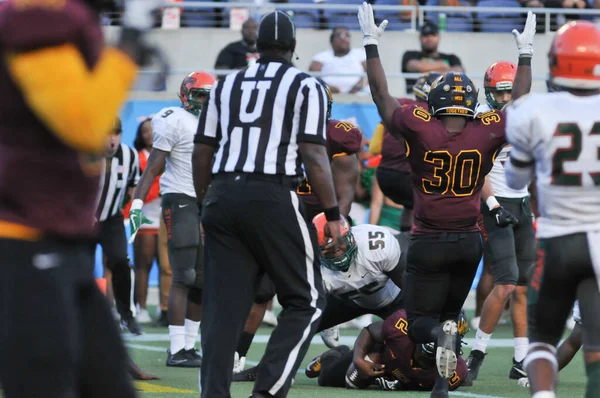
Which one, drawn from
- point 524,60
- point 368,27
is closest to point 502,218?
point 524,60

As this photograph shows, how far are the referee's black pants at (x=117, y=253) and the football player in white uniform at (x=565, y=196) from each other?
3849 mm

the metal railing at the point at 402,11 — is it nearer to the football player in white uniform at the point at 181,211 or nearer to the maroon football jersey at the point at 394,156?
the maroon football jersey at the point at 394,156

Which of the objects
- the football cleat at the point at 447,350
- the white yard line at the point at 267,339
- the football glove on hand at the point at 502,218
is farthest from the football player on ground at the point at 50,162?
the white yard line at the point at 267,339

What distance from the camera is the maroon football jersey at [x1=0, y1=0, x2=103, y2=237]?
285cm

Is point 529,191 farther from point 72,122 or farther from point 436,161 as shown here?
point 72,122

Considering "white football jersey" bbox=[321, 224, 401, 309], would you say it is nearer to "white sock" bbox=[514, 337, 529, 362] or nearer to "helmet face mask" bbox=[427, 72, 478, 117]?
"white sock" bbox=[514, 337, 529, 362]

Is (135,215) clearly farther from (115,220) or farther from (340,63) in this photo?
(340,63)

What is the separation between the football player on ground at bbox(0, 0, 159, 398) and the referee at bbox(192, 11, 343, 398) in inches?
78.4

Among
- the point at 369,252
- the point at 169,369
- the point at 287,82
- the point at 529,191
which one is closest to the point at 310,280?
A: the point at 287,82

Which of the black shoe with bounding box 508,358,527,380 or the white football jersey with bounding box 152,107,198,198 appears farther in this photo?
the white football jersey with bounding box 152,107,198,198

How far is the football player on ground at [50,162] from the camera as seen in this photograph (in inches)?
111

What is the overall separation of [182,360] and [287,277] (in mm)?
3029

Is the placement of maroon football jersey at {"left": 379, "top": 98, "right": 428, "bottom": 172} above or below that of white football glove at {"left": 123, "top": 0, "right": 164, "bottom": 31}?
below

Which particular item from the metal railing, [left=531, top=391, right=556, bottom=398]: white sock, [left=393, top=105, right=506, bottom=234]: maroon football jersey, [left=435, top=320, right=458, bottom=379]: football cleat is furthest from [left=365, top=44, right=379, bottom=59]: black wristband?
the metal railing
